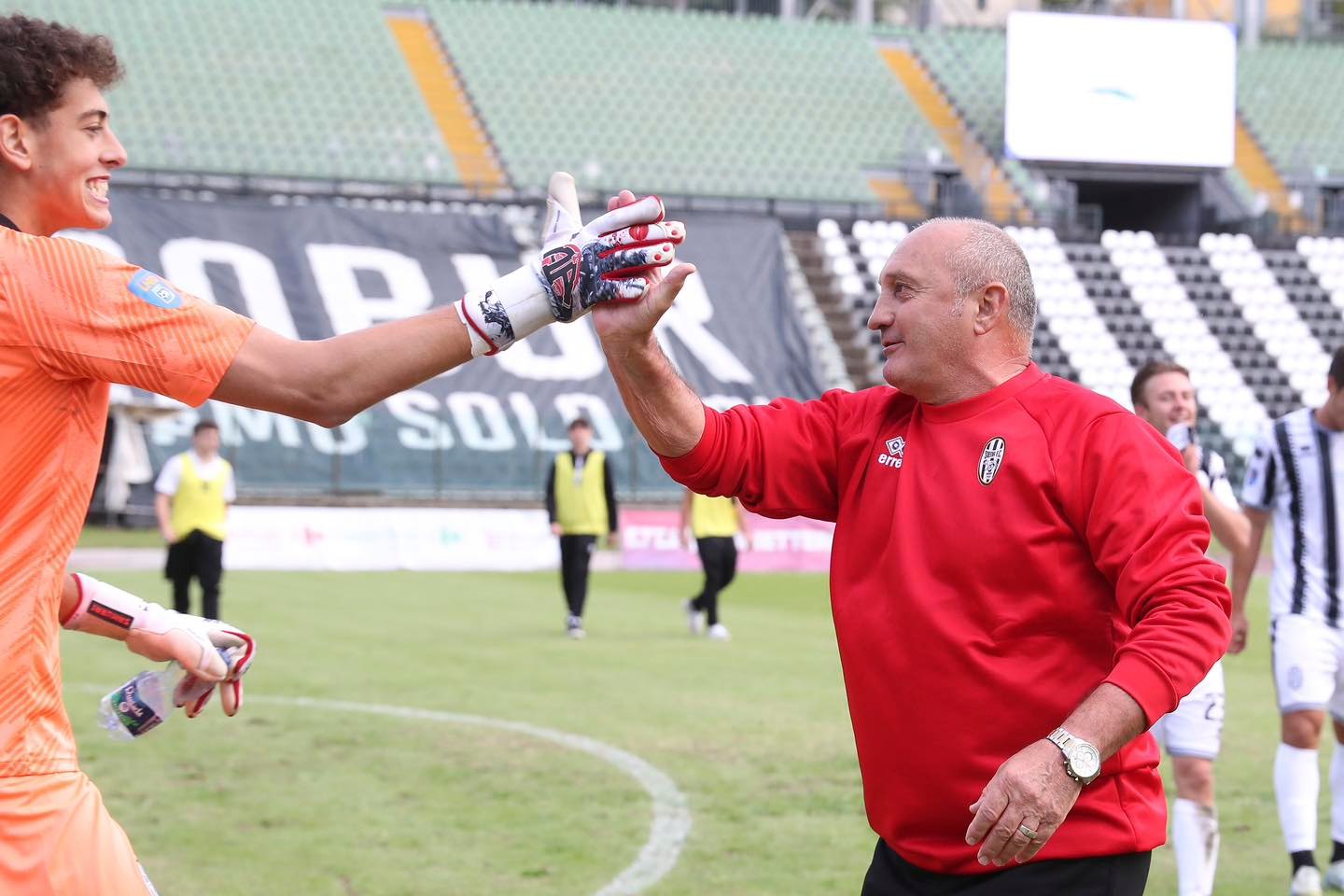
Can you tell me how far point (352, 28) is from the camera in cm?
3691

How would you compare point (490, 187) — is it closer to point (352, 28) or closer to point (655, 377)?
point (352, 28)

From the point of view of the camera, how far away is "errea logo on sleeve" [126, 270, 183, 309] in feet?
9.26

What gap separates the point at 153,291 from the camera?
2.84 m

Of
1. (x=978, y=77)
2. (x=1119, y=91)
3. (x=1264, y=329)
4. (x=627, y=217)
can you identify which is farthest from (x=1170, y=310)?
(x=627, y=217)

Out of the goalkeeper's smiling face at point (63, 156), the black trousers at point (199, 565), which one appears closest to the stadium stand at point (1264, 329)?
the black trousers at point (199, 565)

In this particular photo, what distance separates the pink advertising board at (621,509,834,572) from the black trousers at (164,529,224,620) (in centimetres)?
1073

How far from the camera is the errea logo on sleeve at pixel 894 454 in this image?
370 centimetres

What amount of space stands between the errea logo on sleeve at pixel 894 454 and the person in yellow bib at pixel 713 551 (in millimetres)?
11816

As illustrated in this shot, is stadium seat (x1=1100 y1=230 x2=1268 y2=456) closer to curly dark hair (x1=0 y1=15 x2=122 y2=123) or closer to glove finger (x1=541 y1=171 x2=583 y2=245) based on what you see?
glove finger (x1=541 y1=171 x2=583 y2=245)

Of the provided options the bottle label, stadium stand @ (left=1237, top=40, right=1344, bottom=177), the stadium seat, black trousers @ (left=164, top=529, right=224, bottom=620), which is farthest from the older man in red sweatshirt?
stadium stand @ (left=1237, top=40, right=1344, bottom=177)

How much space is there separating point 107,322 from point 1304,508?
5569 millimetres

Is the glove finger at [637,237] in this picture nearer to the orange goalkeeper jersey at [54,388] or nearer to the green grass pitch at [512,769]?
the orange goalkeeper jersey at [54,388]

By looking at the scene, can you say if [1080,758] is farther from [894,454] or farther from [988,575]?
[894,454]

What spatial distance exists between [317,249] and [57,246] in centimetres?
2732
